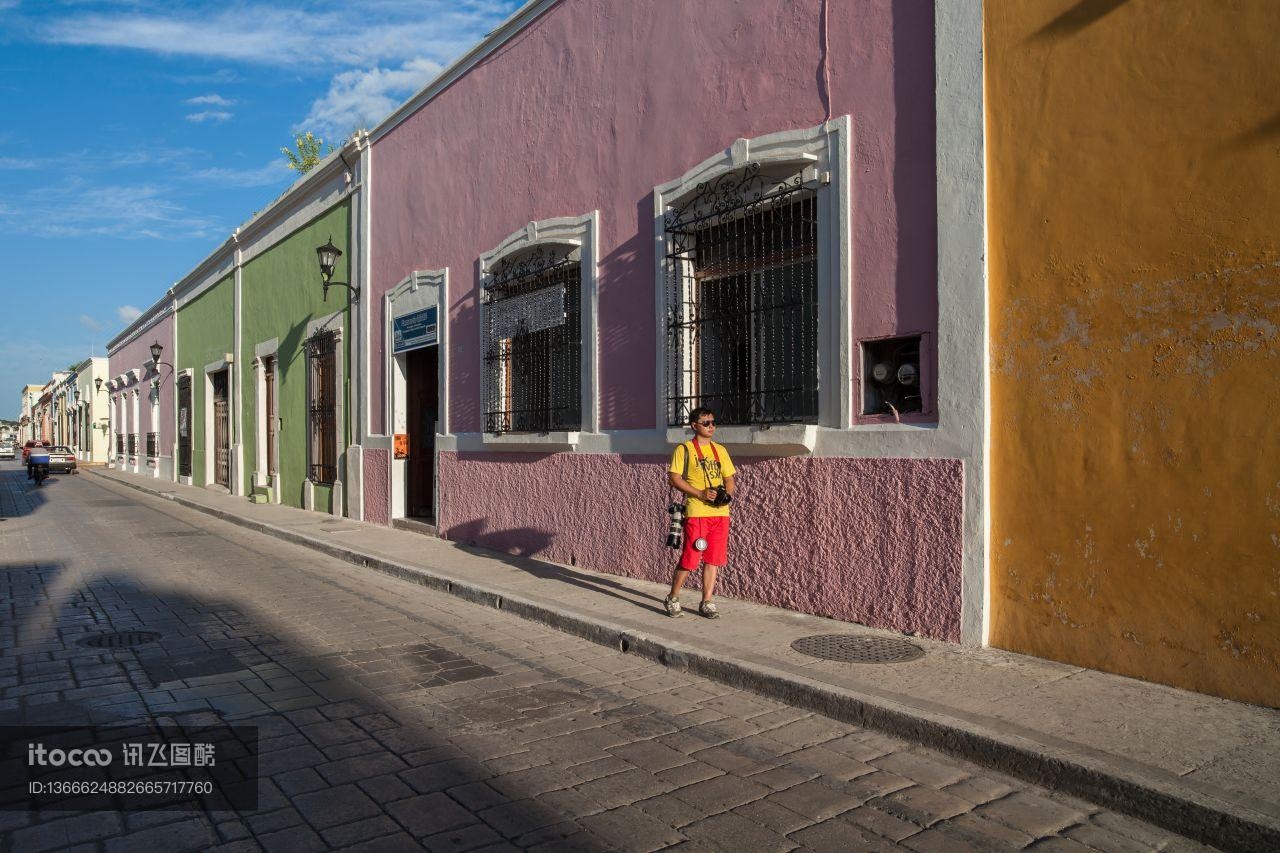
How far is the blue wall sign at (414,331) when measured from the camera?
12.5 m

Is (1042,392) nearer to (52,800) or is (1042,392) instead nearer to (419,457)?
(52,800)

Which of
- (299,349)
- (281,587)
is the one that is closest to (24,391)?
(299,349)

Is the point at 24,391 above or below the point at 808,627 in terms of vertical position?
above

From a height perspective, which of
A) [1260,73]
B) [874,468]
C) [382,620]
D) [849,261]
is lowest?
[382,620]

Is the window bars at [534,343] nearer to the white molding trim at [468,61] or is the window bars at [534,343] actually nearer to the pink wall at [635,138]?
the pink wall at [635,138]

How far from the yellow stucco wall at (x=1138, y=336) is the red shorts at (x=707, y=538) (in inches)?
77.1

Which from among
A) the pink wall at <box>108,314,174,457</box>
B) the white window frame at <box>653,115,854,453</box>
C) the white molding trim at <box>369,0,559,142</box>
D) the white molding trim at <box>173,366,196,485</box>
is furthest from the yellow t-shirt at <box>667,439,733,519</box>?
the pink wall at <box>108,314,174,457</box>

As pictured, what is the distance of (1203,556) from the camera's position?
4.73 metres

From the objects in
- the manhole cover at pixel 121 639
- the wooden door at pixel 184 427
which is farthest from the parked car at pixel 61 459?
the manhole cover at pixel 121 639

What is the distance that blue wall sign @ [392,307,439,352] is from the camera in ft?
40.9

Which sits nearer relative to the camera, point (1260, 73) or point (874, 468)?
point (1260, 73)

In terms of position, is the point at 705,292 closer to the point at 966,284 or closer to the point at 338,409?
the point at 966,284

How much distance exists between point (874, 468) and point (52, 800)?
4980 millimetres

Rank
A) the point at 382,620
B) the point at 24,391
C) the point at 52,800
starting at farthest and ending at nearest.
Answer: the point at 24,391
the point at 382,620
the point at 52,800
